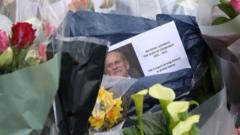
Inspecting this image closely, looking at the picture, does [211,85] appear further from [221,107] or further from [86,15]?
[86,15]

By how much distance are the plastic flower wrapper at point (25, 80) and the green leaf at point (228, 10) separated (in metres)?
0.47

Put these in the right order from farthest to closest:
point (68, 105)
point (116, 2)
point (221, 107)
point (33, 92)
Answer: point (116, 2), point (221, 107), point (68, 105), point (33, 92)

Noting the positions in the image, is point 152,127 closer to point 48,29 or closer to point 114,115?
point 114,115

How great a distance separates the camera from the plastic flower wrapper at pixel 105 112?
0.93 m

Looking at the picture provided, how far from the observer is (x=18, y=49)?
0.79m

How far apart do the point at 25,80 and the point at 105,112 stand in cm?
23

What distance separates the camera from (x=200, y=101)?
3.53 feet

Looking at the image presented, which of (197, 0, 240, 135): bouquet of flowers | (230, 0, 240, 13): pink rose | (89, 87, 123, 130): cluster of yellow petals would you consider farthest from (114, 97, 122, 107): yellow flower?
(230, 0, 240, 13): pink rose

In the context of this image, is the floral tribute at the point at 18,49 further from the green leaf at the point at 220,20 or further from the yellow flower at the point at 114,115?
the green leaf at the point at 220,20

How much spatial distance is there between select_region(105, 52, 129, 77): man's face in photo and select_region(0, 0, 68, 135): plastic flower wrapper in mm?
210

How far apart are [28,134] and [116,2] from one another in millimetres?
517

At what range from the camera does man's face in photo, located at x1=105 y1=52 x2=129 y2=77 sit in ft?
3.34

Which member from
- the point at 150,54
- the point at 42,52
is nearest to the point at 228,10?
the point at 150,54

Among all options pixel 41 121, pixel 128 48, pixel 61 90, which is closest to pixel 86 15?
pixel 128 48
